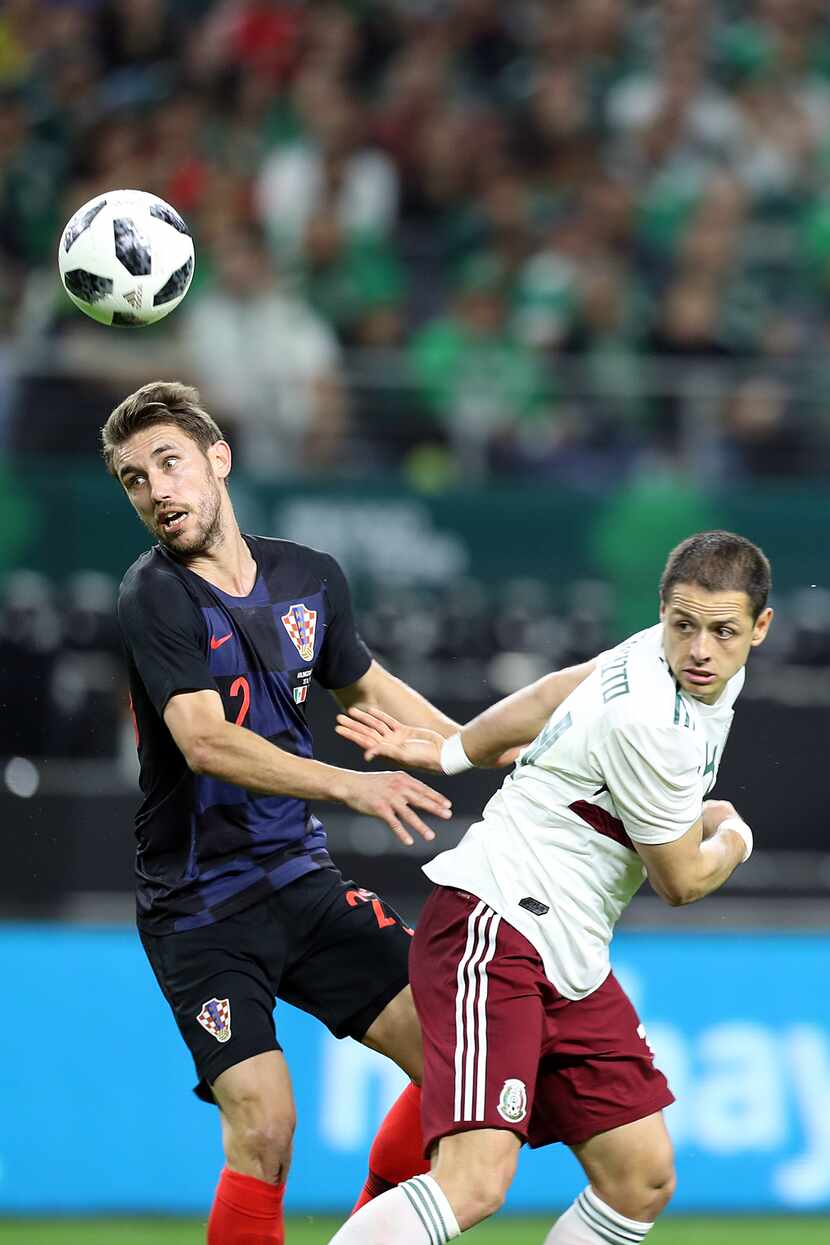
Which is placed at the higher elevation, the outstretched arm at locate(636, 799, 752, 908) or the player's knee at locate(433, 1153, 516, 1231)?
the outstretched arm at locate(636, 799, 752, 908)

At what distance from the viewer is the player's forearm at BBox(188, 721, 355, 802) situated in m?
4.45

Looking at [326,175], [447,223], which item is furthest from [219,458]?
[447,223]

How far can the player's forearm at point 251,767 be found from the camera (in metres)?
4.45

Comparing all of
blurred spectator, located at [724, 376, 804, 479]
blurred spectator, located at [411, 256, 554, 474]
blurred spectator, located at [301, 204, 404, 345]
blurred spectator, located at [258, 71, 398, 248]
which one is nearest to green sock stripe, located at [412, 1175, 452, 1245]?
blurred spectator, located at [411, 256, 554, 474]

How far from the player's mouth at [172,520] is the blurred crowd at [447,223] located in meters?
4.07

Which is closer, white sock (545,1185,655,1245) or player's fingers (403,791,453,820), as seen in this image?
player's fingers (403,791,453,820)

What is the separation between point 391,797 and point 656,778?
0.63 meters

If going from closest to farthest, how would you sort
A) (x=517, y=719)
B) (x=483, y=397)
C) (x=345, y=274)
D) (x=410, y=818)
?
(x=410, y=818)
(x=517, y=719)
(x=483, y=397)
(x=345, y=274)

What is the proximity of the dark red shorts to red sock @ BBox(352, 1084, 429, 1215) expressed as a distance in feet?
1.29

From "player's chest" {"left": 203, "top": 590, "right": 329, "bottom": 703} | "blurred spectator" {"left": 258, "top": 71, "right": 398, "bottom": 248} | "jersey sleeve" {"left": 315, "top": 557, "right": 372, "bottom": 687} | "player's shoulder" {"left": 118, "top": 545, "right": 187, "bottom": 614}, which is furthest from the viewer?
"blurred spectator" {"left": 258, "top": 71, "right": 398, "bottom": 248}

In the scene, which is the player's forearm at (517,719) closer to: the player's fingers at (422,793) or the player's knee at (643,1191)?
the player's fingers at (422,793)

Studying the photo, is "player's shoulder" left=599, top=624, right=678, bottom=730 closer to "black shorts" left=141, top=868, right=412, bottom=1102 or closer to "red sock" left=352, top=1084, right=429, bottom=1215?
"black shorts" left=141, top=868, right=412, bottom=1102

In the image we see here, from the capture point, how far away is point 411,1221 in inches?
161

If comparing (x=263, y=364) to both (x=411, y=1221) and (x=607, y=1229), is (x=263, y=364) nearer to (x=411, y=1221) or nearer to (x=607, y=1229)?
(x=607, y=1229)
